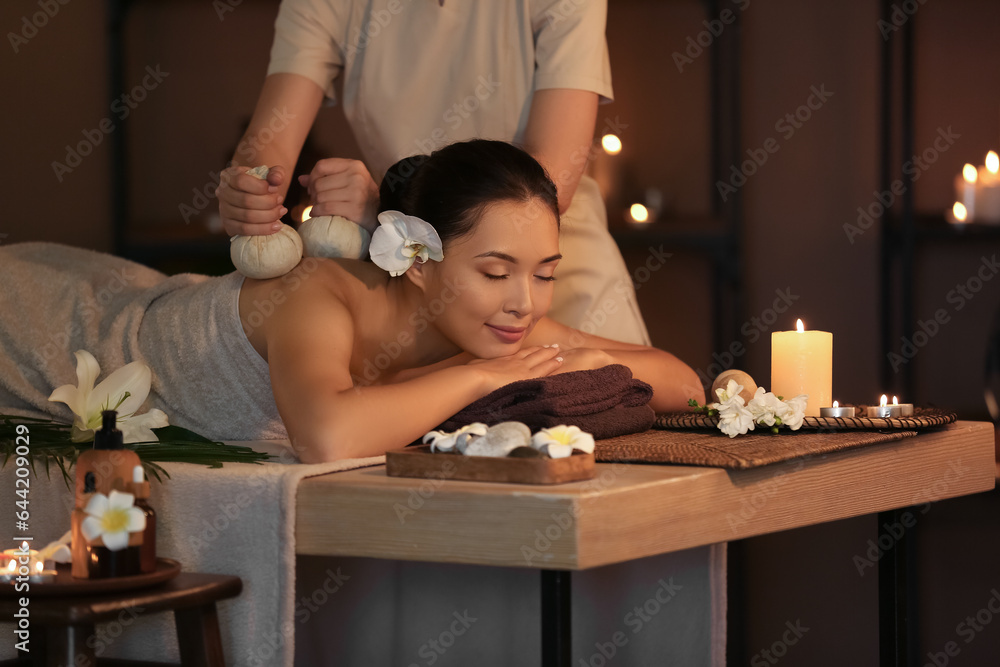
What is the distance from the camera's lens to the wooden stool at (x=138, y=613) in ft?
3.24

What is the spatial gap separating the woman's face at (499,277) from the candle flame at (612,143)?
1250mm

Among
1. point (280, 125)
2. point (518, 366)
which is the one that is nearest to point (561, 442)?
point (518, 366)

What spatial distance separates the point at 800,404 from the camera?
4.64 ft

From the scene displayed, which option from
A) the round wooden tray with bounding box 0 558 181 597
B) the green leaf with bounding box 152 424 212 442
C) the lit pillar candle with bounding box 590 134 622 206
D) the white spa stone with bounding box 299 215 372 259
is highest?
the lit pillar candle with bounding box 590 134 622 206

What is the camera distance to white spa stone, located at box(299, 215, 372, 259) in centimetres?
169

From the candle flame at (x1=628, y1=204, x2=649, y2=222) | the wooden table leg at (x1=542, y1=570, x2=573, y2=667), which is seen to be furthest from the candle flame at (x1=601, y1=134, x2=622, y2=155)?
the wooden table leg at (x1=542, y1=570, x2=573, y2=667)

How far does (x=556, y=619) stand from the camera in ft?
3.41

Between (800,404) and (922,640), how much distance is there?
4.34 feet

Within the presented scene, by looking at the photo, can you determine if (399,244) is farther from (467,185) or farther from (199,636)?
(199,636)

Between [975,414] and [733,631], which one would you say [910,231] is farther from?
[733,631]

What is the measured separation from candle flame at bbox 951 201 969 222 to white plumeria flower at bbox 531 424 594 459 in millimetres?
1628

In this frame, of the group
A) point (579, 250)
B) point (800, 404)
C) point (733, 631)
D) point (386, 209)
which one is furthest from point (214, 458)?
point (733, 631)

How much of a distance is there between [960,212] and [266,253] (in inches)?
61.9

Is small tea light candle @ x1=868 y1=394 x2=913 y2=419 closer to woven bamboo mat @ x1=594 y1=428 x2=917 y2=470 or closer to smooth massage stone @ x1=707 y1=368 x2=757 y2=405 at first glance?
woven bamboo mat @ x1=594 y1=428 x2=917 y2=470
